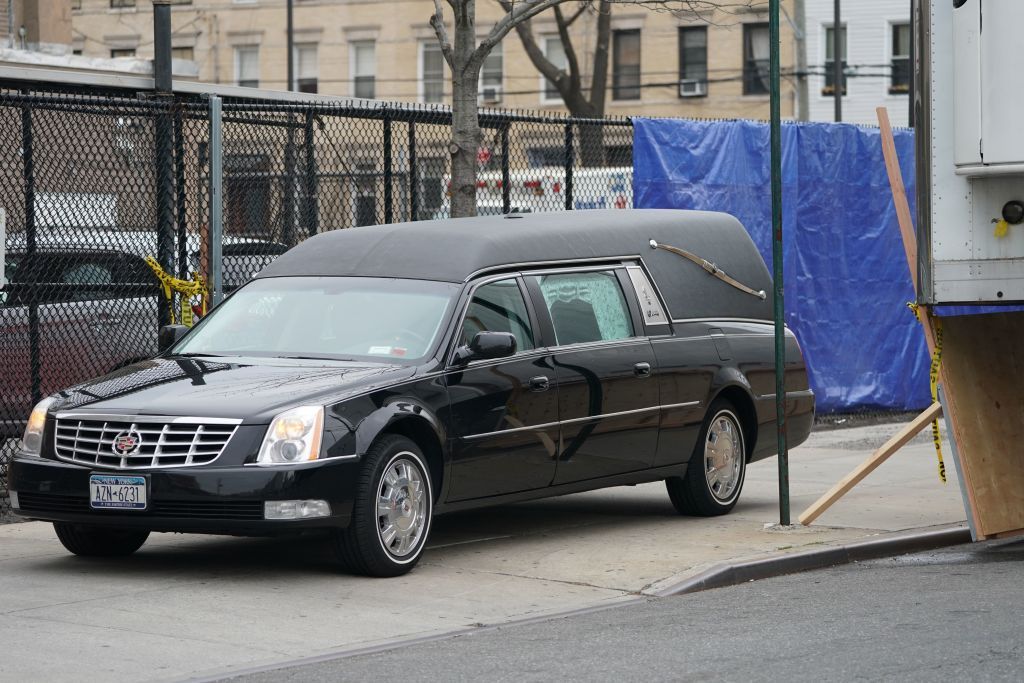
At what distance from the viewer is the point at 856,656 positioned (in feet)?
22.6

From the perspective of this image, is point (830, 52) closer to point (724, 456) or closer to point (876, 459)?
point (724, 456)

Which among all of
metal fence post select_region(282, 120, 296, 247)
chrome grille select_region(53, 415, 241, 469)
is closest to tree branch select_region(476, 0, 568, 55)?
metal fence post select_region(282, 120, 296, 247)

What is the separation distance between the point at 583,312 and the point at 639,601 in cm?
243

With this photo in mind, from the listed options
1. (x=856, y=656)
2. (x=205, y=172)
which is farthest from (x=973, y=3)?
(x=205, y=172)

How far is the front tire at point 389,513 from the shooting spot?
28.1ft

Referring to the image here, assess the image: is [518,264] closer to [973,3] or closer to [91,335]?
[973,3]

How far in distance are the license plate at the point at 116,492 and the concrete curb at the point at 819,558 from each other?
250 cm

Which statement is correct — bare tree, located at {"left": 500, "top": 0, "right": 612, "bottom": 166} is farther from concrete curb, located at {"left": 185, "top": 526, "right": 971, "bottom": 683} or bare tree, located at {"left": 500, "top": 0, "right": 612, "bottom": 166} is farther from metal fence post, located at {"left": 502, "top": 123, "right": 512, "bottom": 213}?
concrete curb, located at {"left": 185, "top": 526, "right": 971, "bottom": 683}

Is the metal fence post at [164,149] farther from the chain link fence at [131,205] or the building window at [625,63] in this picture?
the building window at [625,63]

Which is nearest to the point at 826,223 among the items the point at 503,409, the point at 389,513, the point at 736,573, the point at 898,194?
the point at 898,194

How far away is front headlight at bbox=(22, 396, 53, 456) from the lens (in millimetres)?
8898

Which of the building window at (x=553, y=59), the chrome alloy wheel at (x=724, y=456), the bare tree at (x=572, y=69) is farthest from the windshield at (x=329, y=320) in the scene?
the building window at (x=553, y=59)

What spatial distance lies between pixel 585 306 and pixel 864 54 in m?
41.8

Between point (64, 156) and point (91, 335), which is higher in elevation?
point (64, 156)
